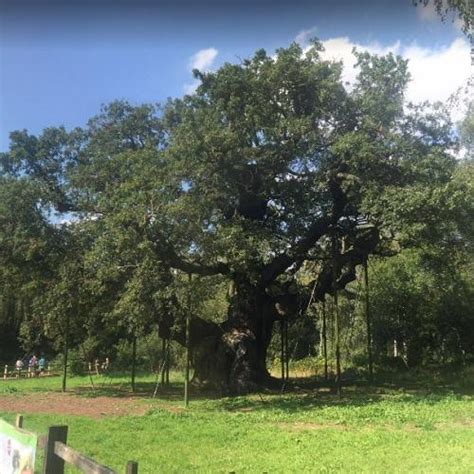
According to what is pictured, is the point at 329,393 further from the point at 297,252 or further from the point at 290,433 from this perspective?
the point at 290,433

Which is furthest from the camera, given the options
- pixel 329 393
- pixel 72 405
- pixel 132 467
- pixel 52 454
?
pixel 329 393

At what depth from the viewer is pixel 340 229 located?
2234cm

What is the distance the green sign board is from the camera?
498 cm

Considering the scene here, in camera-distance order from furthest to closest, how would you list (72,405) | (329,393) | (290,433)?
(329,393)
(72,405)
(290,433)

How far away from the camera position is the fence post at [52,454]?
5.20 meters

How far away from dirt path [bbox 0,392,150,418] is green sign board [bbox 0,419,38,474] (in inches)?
425

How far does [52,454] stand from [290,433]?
768 cm

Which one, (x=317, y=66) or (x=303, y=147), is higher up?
(x=317, y=66)

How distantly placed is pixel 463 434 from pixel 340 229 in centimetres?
1183

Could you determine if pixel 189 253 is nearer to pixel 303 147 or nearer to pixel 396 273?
pixel 303 147

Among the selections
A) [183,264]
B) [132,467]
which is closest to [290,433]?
[132,467]

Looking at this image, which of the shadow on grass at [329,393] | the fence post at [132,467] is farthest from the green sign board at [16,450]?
the shadow on grass at [329,393]

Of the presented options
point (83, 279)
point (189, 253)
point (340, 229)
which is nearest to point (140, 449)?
point (189, 253)

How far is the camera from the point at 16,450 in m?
5.28
